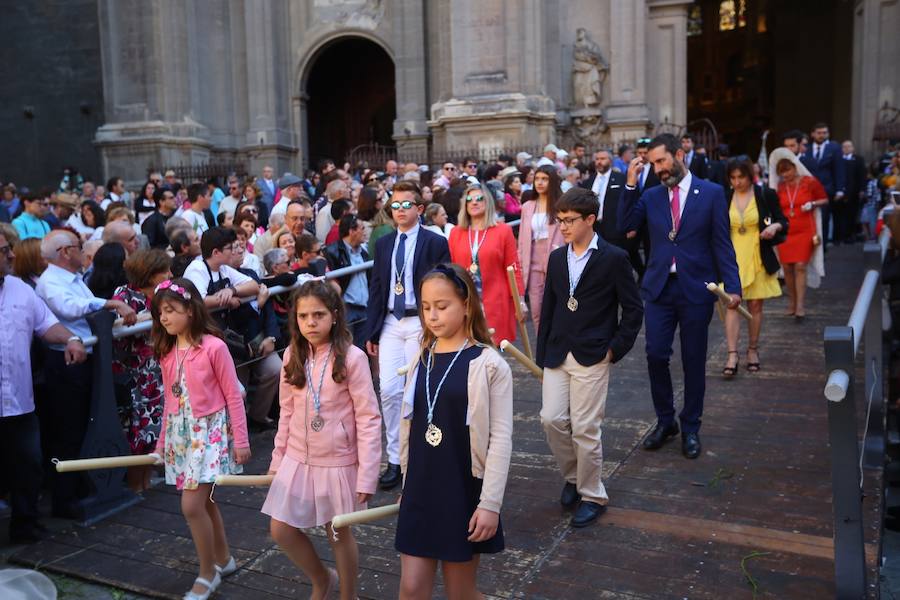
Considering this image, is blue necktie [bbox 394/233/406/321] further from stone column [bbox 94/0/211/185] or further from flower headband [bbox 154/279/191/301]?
stone column [bbox 94/0/211/185]

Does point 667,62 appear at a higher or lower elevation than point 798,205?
higher

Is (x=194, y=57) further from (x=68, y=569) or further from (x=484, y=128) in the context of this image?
(x=68, y=569)

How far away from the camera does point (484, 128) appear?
68.3 ft

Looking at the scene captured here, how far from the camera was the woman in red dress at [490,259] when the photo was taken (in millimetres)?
7113

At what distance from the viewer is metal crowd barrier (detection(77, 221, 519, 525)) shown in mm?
5766

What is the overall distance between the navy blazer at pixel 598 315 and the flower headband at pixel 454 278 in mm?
1667

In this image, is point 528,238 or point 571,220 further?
point 528,238

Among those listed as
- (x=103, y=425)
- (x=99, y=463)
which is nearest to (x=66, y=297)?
(x=103, y=425)

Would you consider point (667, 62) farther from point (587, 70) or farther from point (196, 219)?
point (196, 219)

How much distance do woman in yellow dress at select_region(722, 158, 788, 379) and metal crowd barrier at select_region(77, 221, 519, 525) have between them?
5708 mm

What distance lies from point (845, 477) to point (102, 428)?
177 inches

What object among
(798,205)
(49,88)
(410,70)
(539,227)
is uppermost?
(49,88)

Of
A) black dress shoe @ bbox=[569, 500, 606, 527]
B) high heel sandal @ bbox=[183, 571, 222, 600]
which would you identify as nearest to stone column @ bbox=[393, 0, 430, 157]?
black dress shoe @ bbox=[569, 500, 606, 527]

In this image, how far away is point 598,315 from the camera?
524 centimetres
